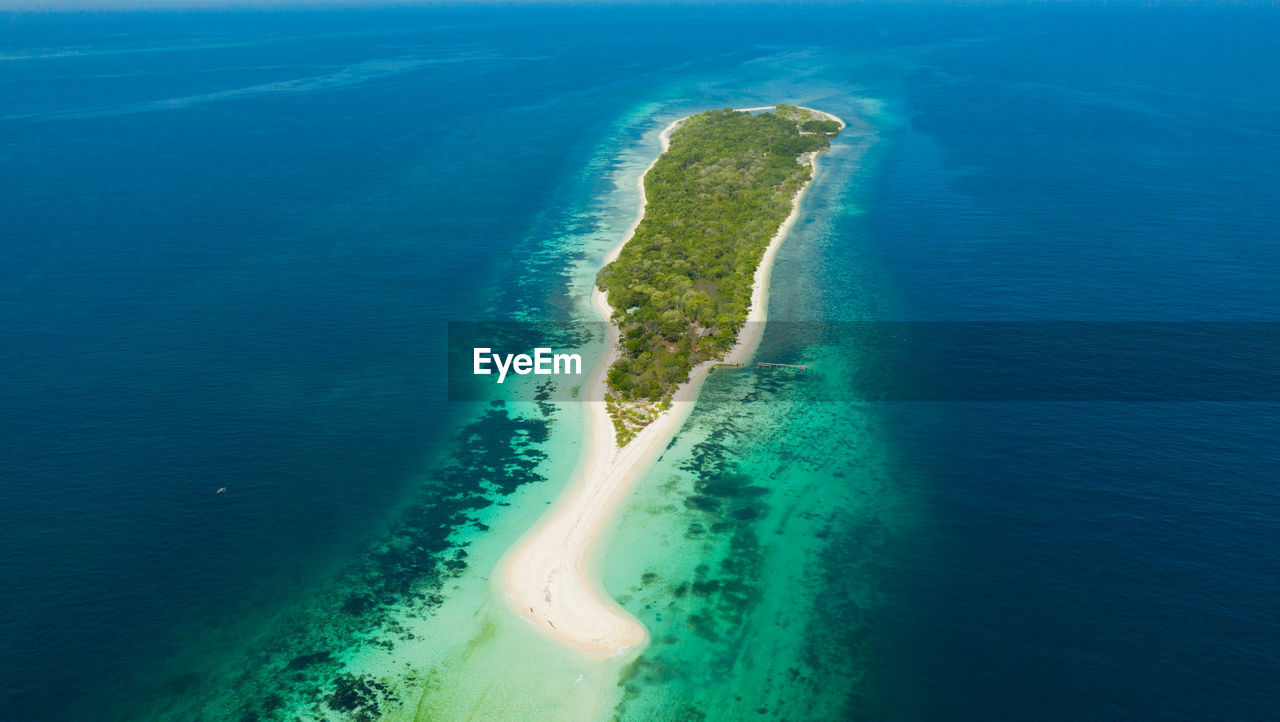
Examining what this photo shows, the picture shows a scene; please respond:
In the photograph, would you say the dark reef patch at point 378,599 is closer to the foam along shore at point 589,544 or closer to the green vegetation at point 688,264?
the foam along shore at point 589,544

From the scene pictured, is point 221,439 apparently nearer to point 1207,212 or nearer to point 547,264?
point 547,264

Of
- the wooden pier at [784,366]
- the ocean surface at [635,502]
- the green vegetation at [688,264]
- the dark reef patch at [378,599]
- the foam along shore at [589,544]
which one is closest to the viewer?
the dark reef patch at [378,599]

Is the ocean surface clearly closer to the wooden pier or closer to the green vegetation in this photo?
the wooden pier

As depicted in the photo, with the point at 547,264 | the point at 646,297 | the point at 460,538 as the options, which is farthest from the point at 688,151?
the point at 460,538

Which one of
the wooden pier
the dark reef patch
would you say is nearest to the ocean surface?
the dark reef patch

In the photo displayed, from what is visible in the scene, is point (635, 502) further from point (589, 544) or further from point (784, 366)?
point (784, 366)

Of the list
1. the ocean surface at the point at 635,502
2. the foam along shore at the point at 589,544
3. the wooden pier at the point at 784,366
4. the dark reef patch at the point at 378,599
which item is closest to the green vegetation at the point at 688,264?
the foam along shore at the point at 589,544
